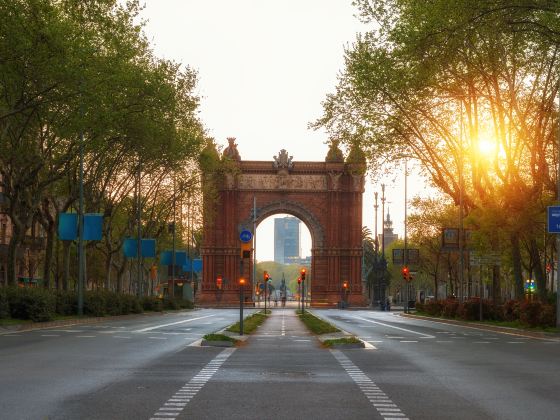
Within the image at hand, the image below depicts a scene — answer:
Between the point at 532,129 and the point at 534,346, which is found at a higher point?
the point at 532,129

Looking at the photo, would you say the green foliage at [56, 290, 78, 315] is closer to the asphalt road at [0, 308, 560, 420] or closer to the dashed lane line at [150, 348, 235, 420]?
the asphalt road at [0, 308, 560, 420]

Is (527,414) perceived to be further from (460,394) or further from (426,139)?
(426,139)

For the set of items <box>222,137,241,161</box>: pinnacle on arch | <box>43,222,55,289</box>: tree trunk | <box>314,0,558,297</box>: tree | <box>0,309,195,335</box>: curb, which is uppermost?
<box>222,137,241,161</box>: pinnacle on arch

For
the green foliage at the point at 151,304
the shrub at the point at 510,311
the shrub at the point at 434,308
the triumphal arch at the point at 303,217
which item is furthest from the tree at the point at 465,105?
the triumphal arch at the point at 303,217

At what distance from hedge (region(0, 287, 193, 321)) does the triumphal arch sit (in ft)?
119

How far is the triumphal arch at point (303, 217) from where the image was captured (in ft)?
344

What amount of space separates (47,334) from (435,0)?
1739cm

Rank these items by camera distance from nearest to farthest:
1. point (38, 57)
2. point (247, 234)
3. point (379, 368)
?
point (379, 368), point (247, 234), point (38, 57)

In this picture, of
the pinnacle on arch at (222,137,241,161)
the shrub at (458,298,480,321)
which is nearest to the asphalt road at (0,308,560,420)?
the shrub at (458,298,480,321)

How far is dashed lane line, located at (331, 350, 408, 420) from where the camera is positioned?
10641 mm

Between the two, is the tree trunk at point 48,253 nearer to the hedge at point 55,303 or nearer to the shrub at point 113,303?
the hedge at point 55,303

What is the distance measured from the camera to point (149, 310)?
69500mm

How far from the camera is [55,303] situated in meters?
42.2

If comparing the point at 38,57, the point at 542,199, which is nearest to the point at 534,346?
the point at 38,57
